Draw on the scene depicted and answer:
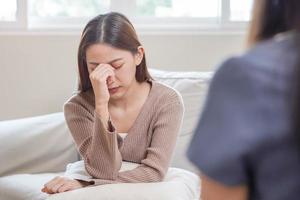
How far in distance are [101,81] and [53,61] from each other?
1148 mm

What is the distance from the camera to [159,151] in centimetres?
179

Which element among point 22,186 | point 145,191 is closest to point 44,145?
point 22,186

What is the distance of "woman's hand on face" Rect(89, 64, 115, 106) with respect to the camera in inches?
68.9

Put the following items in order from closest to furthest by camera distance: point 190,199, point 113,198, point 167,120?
point 113,198 < point 190,199 < point 167,120

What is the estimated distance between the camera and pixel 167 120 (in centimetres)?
183

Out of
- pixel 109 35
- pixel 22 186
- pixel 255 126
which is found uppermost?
pixel 255 126

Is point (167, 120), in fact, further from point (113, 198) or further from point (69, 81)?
point (69, 81)

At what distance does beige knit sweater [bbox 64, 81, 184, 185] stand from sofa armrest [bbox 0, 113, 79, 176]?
53cm

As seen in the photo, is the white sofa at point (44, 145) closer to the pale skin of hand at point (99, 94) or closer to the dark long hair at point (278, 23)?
the pale skin of hand at point (99, 94)

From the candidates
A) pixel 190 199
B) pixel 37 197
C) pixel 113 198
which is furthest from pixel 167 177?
pixel 37 197

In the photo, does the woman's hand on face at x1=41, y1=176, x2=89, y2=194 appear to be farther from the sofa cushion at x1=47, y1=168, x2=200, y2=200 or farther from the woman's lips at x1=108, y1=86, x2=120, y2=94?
the woman's lips at x1=108, y1=86, x2=120, y2=94

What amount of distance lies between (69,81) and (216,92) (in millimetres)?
2351

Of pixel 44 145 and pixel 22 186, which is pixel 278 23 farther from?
pixel 44 145

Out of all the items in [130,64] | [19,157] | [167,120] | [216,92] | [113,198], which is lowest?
[19,157]
